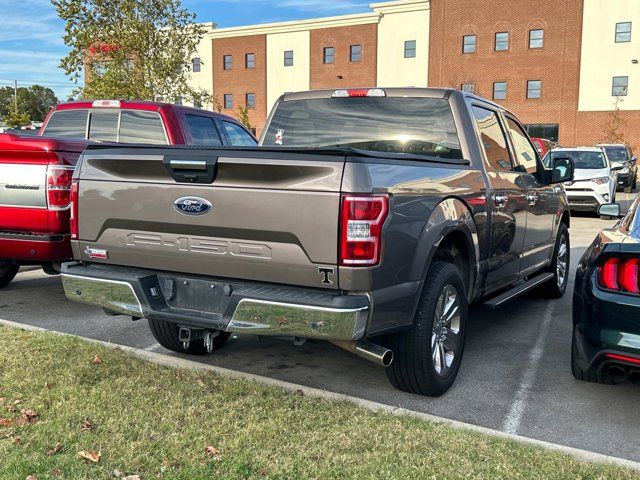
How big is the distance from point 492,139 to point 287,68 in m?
45.7

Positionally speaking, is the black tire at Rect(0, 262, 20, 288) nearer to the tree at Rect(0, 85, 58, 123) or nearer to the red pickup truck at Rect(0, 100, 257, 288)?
the red pickup truck at Rect(0, 100, 257, 288)

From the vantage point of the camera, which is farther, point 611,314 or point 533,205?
point 533,205

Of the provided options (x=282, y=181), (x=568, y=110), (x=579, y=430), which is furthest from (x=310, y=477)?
(x=568, y=110)

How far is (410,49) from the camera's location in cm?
4453

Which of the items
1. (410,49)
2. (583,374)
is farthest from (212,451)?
(410,49)

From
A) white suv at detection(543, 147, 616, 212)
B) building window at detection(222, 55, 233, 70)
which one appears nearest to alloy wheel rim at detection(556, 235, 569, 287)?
white suv at detection(543, 147, 616, 212)

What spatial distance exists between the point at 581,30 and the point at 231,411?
42.8 meters

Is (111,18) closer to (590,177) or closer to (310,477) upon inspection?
(590,177)

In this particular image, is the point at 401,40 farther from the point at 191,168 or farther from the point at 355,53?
the point at 191,168

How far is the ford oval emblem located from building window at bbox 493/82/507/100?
42.1m

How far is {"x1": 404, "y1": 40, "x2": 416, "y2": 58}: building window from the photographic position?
4433cm

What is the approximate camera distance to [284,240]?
3.37 meters

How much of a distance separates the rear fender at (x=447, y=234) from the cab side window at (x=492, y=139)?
2.63ft

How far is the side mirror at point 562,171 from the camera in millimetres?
6324
